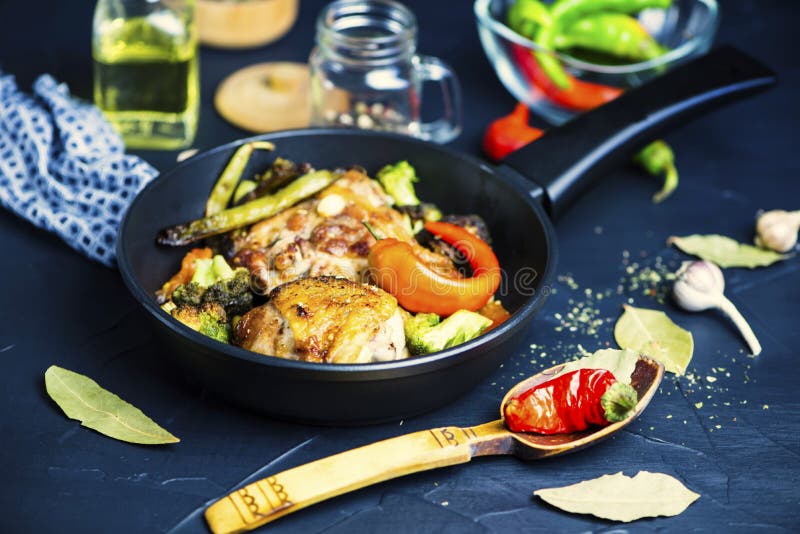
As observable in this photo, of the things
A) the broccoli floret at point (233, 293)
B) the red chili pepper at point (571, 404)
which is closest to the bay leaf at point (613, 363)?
the red chili pepper at point (571, 404)

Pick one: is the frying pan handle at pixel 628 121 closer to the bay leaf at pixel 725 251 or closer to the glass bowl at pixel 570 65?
the glass bowl at pixel 570 65

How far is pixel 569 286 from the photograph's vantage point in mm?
4117

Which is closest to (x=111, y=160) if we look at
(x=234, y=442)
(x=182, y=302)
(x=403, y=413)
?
(x=182, y=302)

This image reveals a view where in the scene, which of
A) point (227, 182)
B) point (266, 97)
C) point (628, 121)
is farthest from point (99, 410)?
point (628, 121)

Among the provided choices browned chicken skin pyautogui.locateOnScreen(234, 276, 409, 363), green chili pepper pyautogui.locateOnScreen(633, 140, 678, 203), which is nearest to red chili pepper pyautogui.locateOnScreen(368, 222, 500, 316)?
browned chicken skin pyautogui.locateOnScreen(234, 276, 409, 363)

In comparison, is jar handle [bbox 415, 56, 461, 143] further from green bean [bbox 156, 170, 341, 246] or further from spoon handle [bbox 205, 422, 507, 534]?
spoon handle [bbox 205, 422, 507, 534]

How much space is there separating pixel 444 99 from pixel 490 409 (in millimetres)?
2110

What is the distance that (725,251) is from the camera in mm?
4312

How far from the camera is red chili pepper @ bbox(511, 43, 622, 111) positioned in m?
4.96

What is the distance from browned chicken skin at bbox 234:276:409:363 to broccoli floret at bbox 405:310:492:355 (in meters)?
0.10

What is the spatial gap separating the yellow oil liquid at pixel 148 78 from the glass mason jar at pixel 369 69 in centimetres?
63

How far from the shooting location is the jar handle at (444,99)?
4.84 meters

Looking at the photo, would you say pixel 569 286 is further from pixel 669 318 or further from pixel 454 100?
pixel 454 100

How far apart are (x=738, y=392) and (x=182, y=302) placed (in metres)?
2.06
